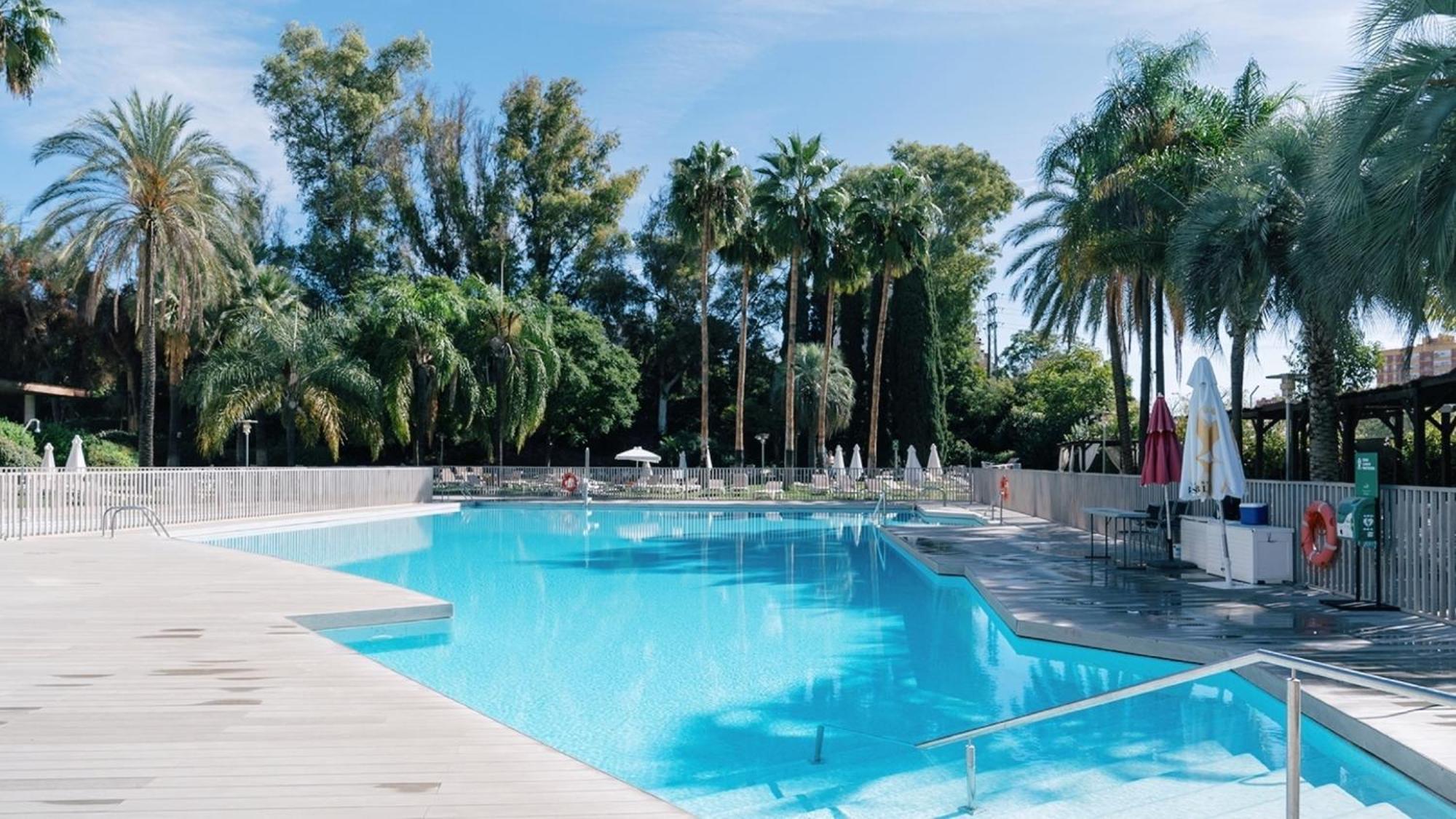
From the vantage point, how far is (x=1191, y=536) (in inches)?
551

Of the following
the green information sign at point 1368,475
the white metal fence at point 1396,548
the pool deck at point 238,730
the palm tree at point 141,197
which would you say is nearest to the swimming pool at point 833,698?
the pool deck at point 238,730

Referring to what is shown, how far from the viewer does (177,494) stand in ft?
65.1

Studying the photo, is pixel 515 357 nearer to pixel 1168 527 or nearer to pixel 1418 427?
pixel 1168 527

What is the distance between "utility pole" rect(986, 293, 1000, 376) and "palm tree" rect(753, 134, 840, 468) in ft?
133

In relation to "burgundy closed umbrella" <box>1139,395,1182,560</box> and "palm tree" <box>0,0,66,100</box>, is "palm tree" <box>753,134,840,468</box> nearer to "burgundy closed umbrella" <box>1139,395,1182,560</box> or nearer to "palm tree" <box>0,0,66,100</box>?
"burgundy closed umbrella" <box>1139,395,1182,560</box>

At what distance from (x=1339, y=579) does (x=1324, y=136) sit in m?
4.72

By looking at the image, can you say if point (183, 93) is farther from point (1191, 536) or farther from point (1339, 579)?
point (1339, 579)

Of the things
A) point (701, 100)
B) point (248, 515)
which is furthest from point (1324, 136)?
point (701, 100)

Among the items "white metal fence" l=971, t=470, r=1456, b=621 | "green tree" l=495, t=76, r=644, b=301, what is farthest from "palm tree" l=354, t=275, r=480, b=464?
"white metal fence" l=971, t=470, r=1456, b=621

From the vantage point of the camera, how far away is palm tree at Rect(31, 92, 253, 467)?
23.0 m

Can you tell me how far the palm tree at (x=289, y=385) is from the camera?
31.5 meters

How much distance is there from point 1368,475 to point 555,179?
132ft

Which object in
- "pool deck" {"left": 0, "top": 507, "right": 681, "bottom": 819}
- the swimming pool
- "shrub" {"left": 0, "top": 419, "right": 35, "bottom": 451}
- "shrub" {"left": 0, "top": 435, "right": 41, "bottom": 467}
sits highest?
"shrub" {"left": 0, "top": 419, "right": 35, "bottom": 451}

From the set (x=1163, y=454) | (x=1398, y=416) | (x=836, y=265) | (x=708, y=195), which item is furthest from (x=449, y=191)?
(x=1163, y=454)
